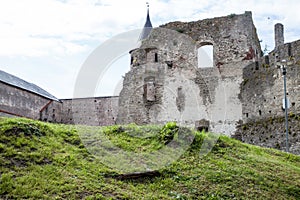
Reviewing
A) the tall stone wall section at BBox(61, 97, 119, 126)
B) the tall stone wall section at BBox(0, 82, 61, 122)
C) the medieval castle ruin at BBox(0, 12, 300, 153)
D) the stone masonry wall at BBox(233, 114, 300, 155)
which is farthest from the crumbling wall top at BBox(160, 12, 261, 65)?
the tall stone wall section at BBox(0, 82, 61, 122)

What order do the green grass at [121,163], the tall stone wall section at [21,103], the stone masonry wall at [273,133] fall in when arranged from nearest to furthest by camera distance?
the green grass at [121,163]
the stone masonry wall at [273,133]
the tall stone wall section at [21,103]

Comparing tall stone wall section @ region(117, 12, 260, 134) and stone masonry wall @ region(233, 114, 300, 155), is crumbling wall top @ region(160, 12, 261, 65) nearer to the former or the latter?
tall stone wall section @ region(117, 12, 260, 134)

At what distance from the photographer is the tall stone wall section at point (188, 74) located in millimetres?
23081

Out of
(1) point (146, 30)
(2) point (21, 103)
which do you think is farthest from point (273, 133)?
(2) point (21, 103)

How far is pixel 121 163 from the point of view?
1006 centimetres

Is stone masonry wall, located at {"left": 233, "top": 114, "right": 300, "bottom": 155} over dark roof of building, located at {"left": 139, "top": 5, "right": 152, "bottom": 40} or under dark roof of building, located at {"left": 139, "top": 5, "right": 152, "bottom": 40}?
under

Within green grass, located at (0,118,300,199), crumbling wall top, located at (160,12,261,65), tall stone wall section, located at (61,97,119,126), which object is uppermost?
crumbling wall top, located at (160,12,261,65)

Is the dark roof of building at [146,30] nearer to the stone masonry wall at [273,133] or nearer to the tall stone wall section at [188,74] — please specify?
the tall stone wall section at [188,74]

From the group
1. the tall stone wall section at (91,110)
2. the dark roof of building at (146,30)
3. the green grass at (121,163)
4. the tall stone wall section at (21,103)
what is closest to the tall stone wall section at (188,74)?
the dark roof of building at (146,30)

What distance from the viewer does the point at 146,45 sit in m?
25.6

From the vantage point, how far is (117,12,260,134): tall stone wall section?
23081 millimetres

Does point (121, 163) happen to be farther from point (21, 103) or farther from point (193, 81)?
point (21, 103)

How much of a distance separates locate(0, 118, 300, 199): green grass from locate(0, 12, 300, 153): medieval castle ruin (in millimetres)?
8977

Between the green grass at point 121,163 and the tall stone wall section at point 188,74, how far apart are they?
10543 millimetres
